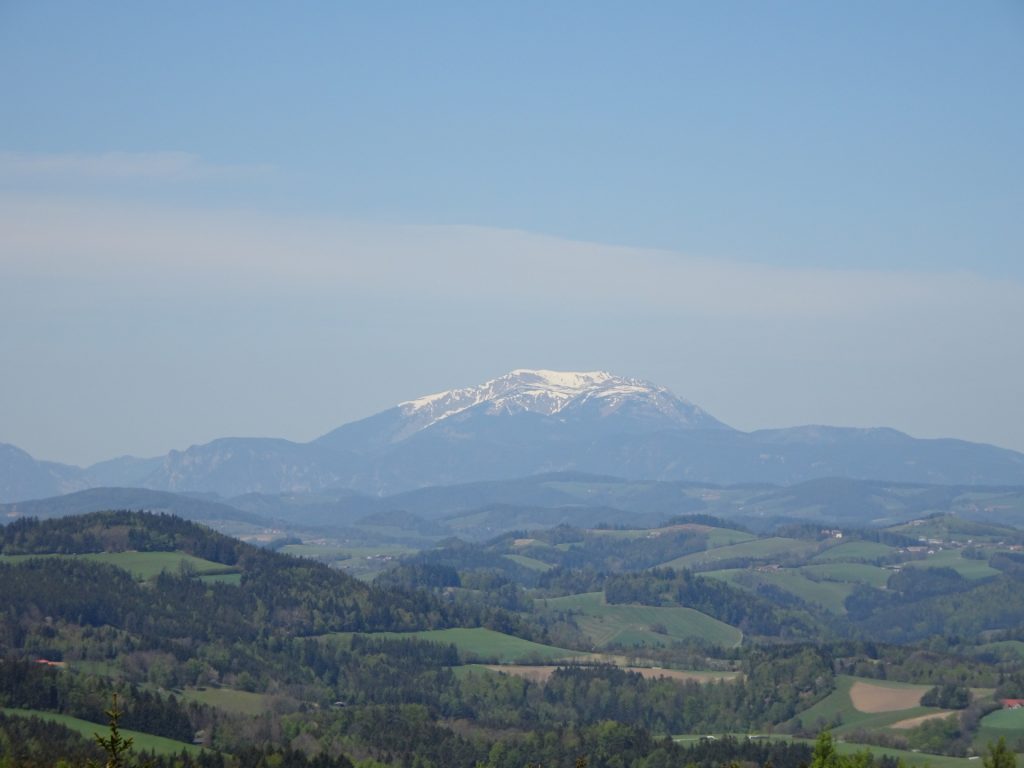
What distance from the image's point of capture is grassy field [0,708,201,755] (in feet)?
388

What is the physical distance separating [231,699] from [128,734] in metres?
30.2

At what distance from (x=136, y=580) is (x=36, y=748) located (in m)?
88.4

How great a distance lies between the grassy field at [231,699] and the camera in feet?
481

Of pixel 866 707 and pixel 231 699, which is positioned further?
pixel 866 707

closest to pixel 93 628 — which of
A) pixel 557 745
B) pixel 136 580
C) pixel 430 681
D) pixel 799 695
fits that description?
pixel 136 580

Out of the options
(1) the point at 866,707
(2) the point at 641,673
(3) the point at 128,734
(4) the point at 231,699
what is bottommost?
(1) the point at 866,707

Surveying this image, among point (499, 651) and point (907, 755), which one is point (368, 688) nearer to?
point (499, 651)

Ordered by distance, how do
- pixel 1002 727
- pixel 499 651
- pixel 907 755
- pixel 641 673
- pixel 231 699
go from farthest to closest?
1. pixel 499 651
2. pixel 641 673
3. pixel 231 699
4. pixel 1002 727
5. pixel 907 755

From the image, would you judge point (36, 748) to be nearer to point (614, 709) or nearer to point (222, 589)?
point (614, 709)

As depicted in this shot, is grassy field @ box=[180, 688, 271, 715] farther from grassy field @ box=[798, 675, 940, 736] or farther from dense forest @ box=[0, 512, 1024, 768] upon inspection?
grassy field @ box=[798, 675, 940, 736]

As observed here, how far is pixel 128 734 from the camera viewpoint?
122 metres

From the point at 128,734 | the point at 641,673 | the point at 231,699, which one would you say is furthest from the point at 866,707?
the point at 128,734

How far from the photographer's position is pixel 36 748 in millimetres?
107625

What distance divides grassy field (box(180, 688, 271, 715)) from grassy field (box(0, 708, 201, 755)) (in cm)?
1909
